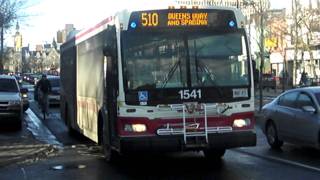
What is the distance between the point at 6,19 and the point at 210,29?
97.5ft

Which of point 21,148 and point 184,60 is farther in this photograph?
point 21,148

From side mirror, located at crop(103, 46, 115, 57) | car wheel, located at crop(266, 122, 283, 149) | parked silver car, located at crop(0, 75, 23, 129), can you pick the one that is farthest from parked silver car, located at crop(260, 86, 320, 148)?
parked silver car, located at crop(0, 75, 23, 129)

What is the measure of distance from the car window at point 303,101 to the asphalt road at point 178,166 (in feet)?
3.32

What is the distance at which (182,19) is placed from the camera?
36.3 feet

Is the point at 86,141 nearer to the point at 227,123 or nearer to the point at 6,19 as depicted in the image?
the point at 227,123

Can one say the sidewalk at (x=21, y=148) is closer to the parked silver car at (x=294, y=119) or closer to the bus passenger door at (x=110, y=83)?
the bus passenger door at (x=110, y=83)

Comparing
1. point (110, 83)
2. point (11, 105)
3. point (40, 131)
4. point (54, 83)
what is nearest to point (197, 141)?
point (110, 83)

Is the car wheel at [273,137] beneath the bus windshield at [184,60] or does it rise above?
beneath

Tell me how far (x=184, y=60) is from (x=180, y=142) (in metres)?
1.39

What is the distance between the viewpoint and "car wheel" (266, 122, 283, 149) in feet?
47.5

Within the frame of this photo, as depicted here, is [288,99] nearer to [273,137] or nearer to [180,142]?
[273,137]

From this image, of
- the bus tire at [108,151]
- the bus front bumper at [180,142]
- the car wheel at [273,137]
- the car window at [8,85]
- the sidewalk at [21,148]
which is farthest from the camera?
the car window at [8,85]

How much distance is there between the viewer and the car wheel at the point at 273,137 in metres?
14.5

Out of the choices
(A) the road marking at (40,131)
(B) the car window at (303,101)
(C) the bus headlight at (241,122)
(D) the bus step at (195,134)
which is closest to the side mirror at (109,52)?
(D) the bus step at (195,134)
